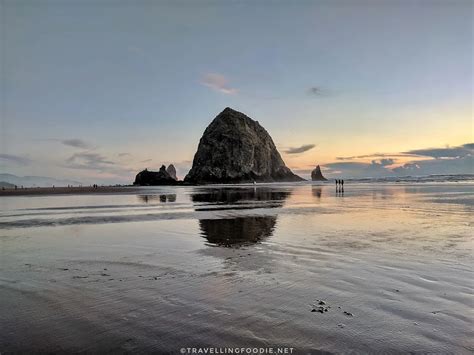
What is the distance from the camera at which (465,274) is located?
326 inches

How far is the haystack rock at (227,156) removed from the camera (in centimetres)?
17112

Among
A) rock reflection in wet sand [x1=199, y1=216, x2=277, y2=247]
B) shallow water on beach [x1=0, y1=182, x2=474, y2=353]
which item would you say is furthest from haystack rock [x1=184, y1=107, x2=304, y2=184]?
shallow water on beach [x1=0, y1=182, x2=474, y2=353]

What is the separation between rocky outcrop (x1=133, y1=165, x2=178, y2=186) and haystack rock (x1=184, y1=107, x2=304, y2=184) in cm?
1633

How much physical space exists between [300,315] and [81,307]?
410cm

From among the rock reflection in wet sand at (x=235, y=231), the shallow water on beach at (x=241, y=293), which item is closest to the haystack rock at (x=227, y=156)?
the rock reflection in wet sand at (x=235, y=231)

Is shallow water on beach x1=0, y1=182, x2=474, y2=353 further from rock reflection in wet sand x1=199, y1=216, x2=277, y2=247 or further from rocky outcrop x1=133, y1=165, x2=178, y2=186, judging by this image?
rocky outcrop x1=133, y1=165, x2=178, y2=186

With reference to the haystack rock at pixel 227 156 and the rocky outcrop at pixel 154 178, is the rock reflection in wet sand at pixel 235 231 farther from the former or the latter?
the haystack rock at pixel 227 156

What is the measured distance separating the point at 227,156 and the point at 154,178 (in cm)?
4169

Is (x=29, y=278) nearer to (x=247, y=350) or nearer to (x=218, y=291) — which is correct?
(x=218, y=291)

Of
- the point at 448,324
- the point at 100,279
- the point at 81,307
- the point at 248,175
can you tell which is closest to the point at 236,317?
the point at 81,307

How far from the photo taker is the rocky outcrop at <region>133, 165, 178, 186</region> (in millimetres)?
152375

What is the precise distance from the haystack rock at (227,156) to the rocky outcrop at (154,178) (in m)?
16.3

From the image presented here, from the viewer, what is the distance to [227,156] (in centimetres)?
17700

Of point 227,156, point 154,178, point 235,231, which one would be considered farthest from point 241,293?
point 227,156
